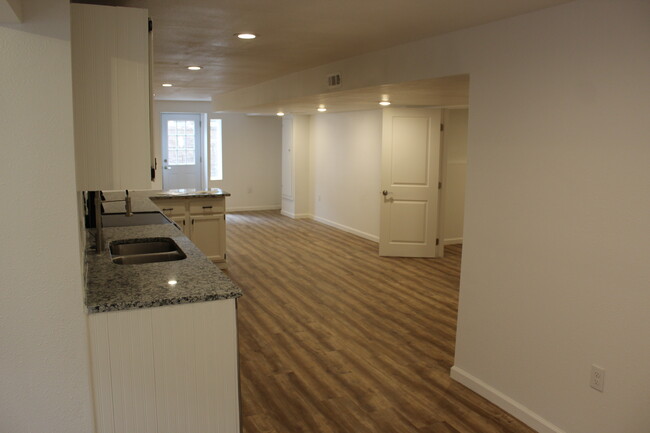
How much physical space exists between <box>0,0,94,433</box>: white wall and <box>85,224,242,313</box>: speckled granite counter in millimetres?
213

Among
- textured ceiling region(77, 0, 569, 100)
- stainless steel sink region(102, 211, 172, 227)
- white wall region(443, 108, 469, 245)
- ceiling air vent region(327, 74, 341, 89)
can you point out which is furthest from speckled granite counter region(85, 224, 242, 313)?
white wall region(443, 108, 469, 245)

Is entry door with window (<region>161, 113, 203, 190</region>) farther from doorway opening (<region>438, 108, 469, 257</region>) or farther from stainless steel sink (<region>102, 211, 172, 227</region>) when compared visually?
stainless steel sink (<region>102, 211, 172, 227</region>)

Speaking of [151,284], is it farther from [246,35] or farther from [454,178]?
[454,178]

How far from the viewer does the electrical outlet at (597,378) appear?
2.73 m

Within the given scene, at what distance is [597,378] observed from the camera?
9.04 ft

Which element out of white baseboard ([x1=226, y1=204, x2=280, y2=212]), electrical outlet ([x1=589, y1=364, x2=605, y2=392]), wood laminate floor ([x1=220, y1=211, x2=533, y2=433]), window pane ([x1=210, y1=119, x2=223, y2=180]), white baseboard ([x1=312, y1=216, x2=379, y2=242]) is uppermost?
window pane ([x1=210, y1=119, x2=223, y2=180])

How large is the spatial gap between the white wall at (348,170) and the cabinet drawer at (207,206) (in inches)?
114

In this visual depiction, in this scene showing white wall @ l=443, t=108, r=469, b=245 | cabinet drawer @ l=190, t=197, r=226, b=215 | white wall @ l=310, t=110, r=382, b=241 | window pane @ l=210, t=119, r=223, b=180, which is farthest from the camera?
window pane @ l=210, t=119, r=223, b=180

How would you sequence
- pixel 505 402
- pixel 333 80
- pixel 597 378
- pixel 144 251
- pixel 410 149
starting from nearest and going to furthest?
pixel 597 378, pixel 505 402, pixel 144 251, pixel 333 80, pixel 410 149

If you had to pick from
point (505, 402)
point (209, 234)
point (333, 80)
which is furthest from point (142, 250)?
point (209, 234)

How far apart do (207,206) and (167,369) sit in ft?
13.0

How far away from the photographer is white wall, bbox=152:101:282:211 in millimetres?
11555

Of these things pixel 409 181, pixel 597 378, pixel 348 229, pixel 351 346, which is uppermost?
pixel 409 181

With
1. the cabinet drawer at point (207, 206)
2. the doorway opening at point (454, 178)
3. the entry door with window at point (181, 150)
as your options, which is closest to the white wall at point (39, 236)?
the cabinet drawer at point (207, 206)
